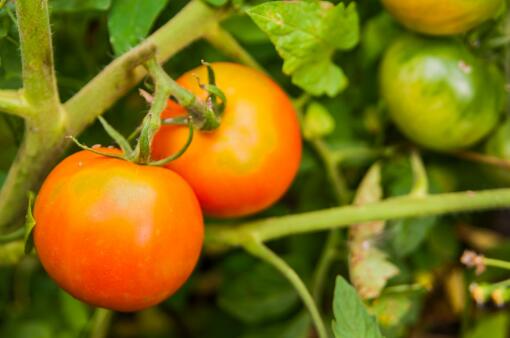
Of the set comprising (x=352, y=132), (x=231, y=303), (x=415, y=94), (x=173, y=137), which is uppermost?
(x=173, y=137)

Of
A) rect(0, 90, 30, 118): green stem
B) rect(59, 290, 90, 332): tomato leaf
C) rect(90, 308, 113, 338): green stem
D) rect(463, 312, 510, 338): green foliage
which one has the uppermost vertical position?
rect(0, 90, 30, 118): green stem

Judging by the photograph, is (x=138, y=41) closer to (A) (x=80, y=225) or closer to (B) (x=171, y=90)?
(B) (x=171, y=90)

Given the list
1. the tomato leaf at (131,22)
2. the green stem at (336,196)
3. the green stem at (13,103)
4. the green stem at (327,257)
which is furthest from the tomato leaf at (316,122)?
the green stem at (13,103)

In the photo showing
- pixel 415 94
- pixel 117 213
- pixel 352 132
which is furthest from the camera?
pixel 352 132

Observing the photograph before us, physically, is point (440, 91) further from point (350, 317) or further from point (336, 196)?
point (350, 317)

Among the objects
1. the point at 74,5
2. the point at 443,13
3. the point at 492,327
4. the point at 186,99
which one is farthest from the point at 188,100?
the point at 492,327

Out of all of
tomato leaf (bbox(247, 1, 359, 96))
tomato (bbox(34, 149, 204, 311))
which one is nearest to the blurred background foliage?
tomato leaf (bbox(247, 1, 359, 96))

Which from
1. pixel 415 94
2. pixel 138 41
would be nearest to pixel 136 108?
pixel 138 41

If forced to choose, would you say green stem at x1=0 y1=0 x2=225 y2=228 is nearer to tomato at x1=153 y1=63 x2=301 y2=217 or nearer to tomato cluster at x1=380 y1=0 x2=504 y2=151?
tomato at x1=153 y1=63 x2=301 y2=217
